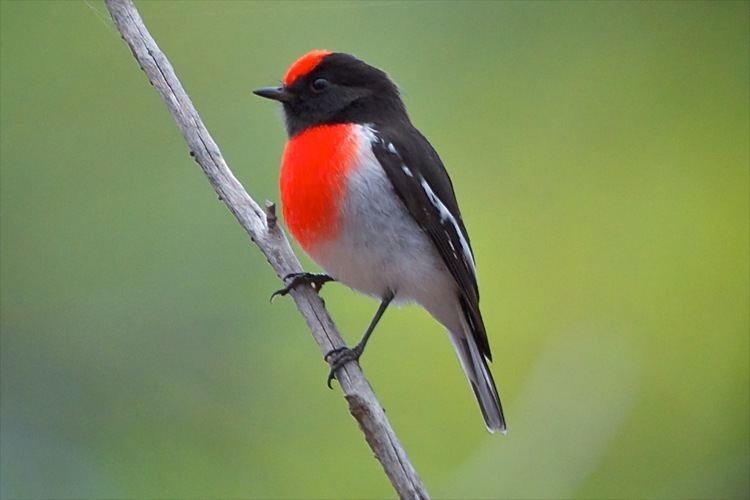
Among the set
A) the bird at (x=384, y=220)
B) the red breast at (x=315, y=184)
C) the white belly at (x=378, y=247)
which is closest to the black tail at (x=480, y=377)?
the bird at (x=384, y=220)

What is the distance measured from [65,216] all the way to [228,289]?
546 mm

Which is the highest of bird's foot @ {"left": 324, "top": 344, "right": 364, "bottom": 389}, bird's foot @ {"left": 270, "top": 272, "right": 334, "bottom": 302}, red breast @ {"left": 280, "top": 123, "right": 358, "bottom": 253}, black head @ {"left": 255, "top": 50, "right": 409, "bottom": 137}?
black head @ {"left": 255, "top": 50, "right": 409, "bottom": 137}

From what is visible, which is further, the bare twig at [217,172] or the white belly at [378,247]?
the white belly at [378,247]

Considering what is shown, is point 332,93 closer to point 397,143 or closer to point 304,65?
point 304,65

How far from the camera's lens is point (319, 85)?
3.53 meters

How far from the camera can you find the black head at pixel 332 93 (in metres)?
3.48

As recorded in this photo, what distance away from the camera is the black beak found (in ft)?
11.3

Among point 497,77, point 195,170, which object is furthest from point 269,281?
point 497,77

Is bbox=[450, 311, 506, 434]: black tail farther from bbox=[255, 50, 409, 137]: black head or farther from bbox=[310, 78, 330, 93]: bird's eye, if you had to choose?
bbox=[310, 78, 330, 93]: bird's eye

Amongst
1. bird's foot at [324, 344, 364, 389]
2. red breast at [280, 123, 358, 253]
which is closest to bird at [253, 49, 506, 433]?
red breast at [280, 123, 358, 253]

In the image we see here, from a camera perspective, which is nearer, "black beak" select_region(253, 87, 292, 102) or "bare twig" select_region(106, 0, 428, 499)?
"bare twig" select_region(106, 0, 428, 499)

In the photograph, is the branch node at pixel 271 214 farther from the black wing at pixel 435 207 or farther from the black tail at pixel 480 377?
the black tail at pixel 480 377

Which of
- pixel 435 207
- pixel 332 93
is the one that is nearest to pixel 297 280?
pixel 435 207

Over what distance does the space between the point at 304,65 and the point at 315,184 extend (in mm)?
510
